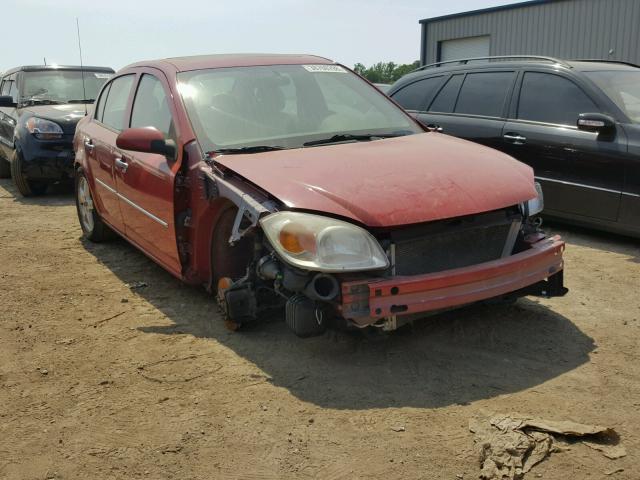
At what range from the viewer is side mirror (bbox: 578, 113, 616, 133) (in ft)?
19.2

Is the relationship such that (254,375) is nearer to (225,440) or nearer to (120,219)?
(225,440)

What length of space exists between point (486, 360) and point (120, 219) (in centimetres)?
320

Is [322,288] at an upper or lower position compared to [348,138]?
lower

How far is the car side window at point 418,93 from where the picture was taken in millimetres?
7699

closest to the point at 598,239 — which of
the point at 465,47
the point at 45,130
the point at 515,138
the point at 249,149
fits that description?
the point at 515,138

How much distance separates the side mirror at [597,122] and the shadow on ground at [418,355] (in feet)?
7.06

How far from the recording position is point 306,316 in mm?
3443

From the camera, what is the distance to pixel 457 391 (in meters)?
3.33

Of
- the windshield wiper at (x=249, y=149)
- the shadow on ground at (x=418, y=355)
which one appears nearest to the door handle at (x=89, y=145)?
the shadow on ground at (x=418, y=355)

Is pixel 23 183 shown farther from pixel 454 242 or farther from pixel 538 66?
pixel 454 242

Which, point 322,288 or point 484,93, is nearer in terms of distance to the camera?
point 322,288

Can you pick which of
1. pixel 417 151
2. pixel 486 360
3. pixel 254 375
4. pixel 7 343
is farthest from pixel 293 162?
pixel 7 343

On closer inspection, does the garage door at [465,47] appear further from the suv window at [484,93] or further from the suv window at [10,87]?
the suv window at [484,93]

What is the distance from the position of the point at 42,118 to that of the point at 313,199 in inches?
279
